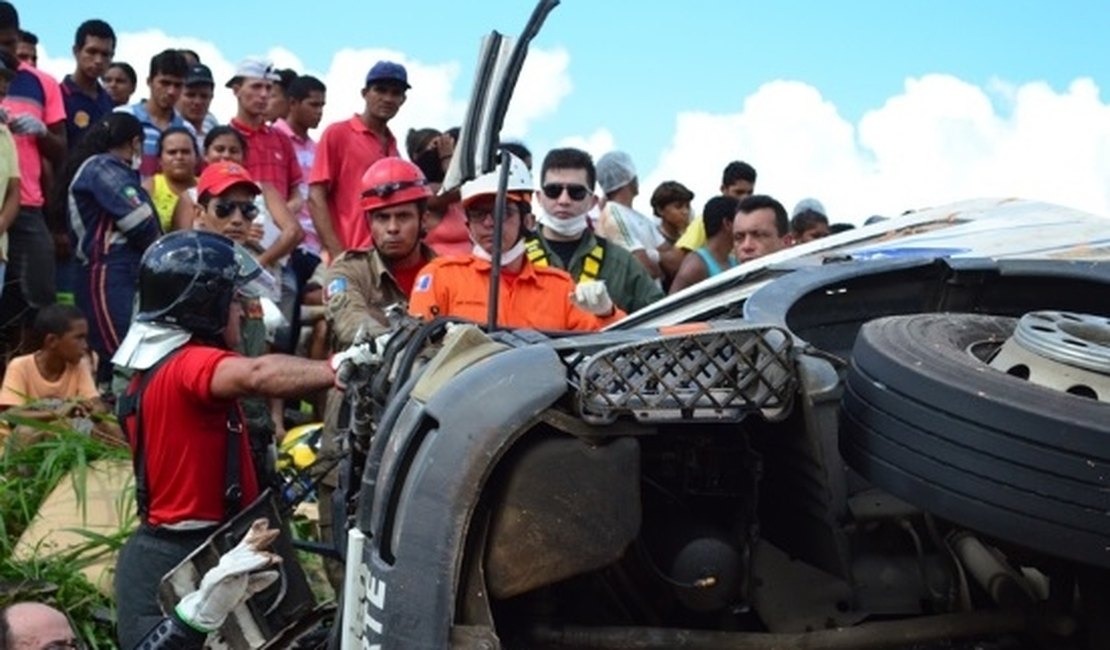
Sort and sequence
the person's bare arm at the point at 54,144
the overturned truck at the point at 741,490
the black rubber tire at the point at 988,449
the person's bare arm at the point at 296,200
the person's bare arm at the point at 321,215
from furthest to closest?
the person's bare arm at the point at 296,200 → the person's bare arm at the point at 54,144 → the person's bare arm at the point at 321,215 → the overturned truck at the point at 741,490 → the black rubber tire at the point at 988,449

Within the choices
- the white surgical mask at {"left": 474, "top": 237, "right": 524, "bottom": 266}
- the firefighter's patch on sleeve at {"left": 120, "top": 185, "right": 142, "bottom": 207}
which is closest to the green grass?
the firefighter's patch on sleeve at {"left": 120, "top": 185, "right": 142, "bottom": 207}

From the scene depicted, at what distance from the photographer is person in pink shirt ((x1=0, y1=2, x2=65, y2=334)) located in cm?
944

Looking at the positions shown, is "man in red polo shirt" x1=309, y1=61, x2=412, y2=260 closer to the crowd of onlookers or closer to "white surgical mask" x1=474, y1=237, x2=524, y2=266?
the crowd of onlookers

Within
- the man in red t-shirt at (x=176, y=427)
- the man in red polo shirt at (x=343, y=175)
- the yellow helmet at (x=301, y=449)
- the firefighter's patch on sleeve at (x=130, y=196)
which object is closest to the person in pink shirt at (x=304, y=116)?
the man in red polo shirt at (x=343, y=175)

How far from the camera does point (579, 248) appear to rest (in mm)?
7746

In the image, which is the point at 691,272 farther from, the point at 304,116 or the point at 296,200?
the point at 304,116

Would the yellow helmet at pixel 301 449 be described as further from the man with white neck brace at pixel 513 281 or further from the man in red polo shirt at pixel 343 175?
the man in red polo shirt at pixel 343 175

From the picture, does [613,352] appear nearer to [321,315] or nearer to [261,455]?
[261,455]

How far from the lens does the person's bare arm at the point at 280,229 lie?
30.8ft

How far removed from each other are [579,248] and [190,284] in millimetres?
2354

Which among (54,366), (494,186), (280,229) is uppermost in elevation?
(494,186)

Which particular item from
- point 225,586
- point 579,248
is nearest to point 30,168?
point 579,248

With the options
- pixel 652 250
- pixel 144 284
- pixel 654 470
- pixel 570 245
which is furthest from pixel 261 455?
pixel 652 250

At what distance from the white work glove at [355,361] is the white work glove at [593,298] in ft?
6.44
